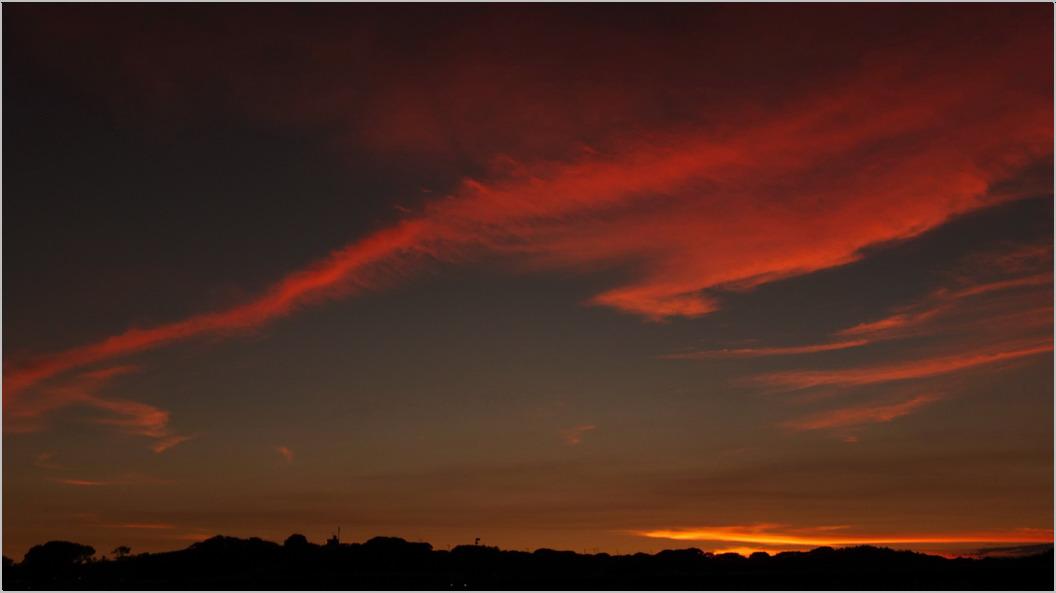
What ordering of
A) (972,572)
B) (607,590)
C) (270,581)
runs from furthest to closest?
(270,581) → (972,572) → (607,590)

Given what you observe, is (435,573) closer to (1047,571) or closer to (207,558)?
(207,558)

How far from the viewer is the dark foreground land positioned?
120125 millimetres

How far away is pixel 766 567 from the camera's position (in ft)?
485

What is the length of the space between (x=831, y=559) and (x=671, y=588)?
42589 mm

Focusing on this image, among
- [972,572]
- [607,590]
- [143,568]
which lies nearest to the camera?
[607,590]

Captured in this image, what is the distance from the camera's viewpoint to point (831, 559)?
15212cm

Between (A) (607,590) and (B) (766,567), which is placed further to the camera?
(B) (766,567)

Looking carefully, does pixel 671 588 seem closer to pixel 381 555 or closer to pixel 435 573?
pixel 435 573

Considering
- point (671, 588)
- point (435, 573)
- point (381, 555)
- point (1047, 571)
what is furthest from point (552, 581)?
point (1047, 571)

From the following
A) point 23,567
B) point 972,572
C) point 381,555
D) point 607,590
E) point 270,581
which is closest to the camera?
point 607,590

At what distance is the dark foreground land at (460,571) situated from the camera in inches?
4729

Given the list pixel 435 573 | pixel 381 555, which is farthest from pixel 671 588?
pixel 381 555

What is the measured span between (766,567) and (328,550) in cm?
6482

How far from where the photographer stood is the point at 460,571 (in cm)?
15425
